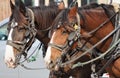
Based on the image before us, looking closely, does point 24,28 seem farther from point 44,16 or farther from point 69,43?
point 69,43

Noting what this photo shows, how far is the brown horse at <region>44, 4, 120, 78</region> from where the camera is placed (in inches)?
198

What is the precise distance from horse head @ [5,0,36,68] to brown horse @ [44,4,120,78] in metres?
0.69

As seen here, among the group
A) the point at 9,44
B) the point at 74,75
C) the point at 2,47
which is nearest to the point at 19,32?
the point at 9,44

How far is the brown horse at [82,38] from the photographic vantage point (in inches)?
198

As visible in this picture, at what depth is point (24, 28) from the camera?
19.6 feet

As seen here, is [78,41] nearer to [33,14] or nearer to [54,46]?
[54,46]

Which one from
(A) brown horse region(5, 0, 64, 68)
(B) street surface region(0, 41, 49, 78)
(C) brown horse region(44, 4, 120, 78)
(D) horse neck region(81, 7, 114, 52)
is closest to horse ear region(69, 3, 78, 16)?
(C) brown horse region(44, 4, 120, 78)

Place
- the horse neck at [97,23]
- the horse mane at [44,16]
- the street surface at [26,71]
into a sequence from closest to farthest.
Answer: the horse neck at [97,23]
the horse mane at [44,16]
the street surface at [26,71]

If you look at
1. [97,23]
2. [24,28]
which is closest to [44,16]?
[24,28]

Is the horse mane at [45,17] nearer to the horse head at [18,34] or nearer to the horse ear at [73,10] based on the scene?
the horse head at [18,34]

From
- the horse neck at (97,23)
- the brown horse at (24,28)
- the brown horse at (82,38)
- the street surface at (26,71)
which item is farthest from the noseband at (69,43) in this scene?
the street surface at (26,71)

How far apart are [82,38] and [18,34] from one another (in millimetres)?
1112

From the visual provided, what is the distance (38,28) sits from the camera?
242 inches

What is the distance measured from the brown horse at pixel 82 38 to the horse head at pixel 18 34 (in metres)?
0.69
